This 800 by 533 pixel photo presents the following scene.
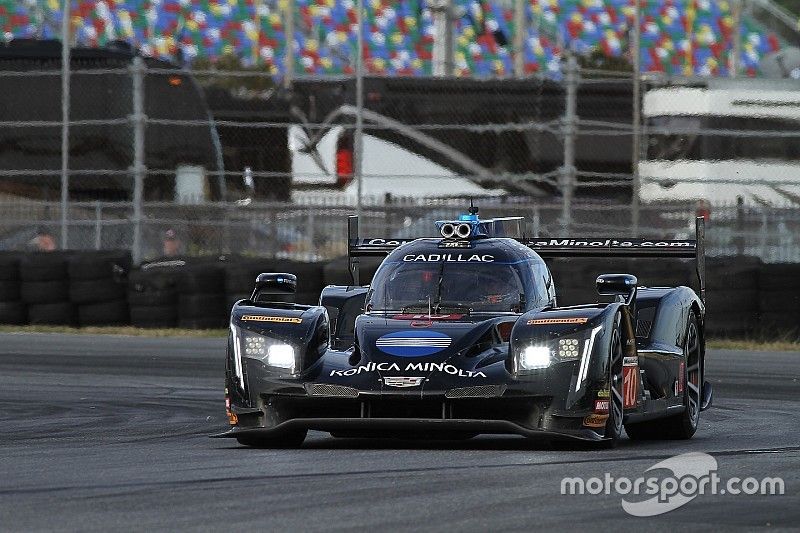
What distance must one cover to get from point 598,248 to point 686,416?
1.28 m

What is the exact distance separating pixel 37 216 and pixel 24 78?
1.85 m

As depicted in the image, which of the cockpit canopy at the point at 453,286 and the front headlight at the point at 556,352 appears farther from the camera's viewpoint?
the cockpit canopy at the point at 453,286

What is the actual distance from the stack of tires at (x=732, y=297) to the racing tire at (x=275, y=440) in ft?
31.4

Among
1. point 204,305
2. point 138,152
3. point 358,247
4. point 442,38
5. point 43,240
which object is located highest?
point 442,38

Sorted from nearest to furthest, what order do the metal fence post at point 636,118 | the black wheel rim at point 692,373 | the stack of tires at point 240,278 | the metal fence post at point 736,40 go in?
the black wheel rim at point 692,373, the stack of tires at point 240,278, the metal fence post at point 636,118, the metal fence post at point 736,40

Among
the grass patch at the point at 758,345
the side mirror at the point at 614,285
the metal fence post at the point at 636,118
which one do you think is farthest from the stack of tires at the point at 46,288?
the side mirror at the point at 614,285

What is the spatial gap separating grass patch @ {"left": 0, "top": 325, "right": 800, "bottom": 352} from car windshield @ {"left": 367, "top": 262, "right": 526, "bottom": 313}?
8.77 m

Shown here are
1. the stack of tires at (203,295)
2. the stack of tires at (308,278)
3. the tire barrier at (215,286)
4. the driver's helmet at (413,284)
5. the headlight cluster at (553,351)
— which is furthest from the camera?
the stack of tires at (203,295)

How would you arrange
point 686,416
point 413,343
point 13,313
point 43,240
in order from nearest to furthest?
point 413,343 → point 686,416 → point 13,313 → point 43,240

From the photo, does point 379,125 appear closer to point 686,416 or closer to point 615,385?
point 686,416

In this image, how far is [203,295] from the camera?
19.7 metres

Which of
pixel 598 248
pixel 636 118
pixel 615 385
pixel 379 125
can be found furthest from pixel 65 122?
pixel 615 385

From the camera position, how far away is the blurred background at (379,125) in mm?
21812

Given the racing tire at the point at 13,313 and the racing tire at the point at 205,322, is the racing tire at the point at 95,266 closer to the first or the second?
the racing tire at the point at 13,313
